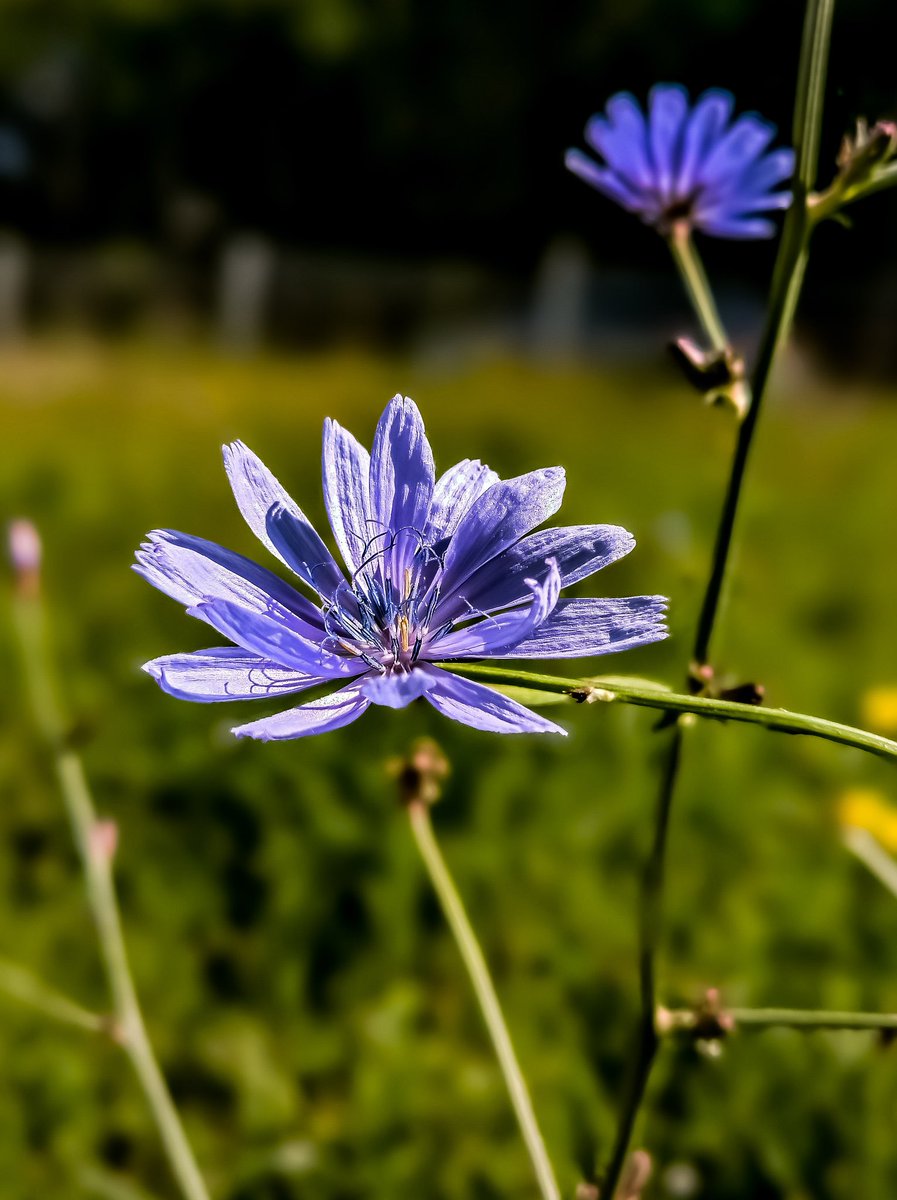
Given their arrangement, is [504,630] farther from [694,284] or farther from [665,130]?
[665,130]

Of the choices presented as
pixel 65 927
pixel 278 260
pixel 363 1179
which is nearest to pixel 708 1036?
pixel 363 1179

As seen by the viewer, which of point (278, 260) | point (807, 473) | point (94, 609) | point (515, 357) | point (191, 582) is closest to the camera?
point (191, 582)

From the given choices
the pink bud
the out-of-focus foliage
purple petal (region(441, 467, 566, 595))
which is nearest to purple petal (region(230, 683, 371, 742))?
purple petal (region(441, 467, 566, 595))

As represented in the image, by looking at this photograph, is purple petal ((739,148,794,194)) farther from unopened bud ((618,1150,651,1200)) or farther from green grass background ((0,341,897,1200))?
unopened bud ((618,1150,651,1200))

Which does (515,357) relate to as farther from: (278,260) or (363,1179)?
(363,1179)

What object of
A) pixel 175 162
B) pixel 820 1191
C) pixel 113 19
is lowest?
pixel 820 1191
